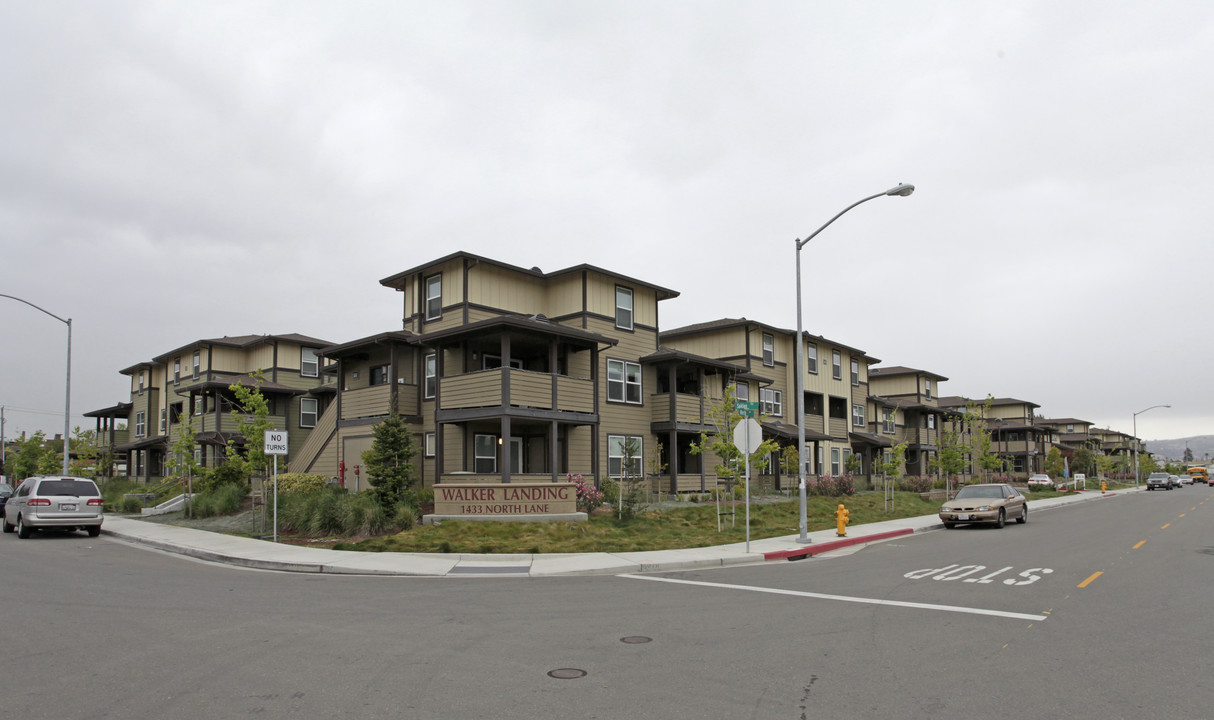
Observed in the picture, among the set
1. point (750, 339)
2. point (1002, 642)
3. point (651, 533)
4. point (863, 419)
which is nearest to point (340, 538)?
point (651, 533)

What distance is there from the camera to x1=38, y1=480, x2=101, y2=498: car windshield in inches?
864

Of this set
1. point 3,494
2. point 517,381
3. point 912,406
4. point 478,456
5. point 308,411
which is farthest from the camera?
point 912,406

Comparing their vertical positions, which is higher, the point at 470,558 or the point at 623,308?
the point at 623,308

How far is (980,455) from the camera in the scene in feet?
141

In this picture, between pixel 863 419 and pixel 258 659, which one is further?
pixel 863 419

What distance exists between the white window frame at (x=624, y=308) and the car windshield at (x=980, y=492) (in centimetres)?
1332

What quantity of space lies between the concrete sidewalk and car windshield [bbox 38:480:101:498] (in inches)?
104

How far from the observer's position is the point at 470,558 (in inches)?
655

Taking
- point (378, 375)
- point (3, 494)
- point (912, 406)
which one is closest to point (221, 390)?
point (3, 494)

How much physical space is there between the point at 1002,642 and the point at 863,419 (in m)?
44.8

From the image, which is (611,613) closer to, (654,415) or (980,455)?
(654,415)

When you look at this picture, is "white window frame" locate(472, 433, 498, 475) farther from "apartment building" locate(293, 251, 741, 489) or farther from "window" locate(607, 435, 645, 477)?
"window" locate(607, 435, 645, 477)

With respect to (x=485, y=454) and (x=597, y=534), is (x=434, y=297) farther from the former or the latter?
(x=597, y=534)

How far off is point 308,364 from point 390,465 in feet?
81.1
